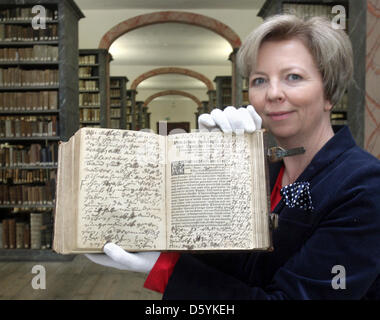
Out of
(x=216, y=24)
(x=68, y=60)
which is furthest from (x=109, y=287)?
(x=216, y=24)

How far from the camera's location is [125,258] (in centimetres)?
87

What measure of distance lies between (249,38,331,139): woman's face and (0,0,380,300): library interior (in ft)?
0.69

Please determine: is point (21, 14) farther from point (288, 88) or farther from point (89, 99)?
point (288, 88)

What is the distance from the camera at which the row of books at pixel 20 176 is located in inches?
195

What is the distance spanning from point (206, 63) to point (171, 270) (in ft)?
45.4

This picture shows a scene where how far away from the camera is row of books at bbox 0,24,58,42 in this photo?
16.0ft

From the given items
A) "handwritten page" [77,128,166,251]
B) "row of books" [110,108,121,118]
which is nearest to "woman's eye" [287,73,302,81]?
"handwritten page" [77,128,166,251]

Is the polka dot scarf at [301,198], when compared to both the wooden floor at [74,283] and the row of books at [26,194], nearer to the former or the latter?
the wooden floor at [74,283]

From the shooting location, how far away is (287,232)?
3.17ft

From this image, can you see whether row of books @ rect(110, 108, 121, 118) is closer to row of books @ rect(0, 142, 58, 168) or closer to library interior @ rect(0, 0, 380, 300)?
library interior @ rect(0, 0, 380, 300)

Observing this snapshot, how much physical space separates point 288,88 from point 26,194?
14.7 feet

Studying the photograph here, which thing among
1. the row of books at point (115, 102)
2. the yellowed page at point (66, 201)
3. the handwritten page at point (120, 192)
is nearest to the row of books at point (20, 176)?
the yellowed page at point (66, 201)

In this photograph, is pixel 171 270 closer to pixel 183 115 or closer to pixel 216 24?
pixel 216 24

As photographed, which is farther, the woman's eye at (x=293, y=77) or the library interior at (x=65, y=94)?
the library interior at (x=65, y=94)
